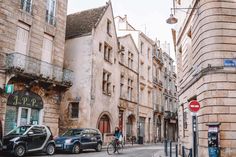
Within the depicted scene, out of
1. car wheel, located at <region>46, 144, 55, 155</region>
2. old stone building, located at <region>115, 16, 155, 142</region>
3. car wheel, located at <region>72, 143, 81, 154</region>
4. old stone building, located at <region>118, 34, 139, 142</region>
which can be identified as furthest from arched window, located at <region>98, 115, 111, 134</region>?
car wheel, located at <region>46, 144, 55, 155</region>

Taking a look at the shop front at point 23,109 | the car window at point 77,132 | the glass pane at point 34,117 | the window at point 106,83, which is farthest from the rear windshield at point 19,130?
the window at point 106,83

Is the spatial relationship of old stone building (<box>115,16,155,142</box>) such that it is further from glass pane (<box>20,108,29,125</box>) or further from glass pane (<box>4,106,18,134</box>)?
glass pane (<box>4,106,18,134</box>)

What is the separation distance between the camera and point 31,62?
783 inches

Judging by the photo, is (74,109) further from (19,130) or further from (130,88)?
(19,130)

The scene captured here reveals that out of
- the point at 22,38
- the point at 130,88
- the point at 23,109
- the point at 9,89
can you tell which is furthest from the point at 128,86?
the point at 9,89

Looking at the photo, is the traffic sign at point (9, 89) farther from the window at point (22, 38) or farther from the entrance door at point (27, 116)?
the window at point (22, 38)

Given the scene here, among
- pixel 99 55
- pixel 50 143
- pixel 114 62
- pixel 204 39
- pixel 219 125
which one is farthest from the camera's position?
pixel 114 62

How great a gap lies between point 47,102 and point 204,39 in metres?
13.0

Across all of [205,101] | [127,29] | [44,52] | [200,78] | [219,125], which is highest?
[127,29]

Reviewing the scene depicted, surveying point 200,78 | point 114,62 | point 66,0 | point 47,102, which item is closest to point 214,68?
point 200,78

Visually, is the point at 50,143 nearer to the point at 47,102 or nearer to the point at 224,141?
the point at 47,102

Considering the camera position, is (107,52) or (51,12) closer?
(51,12)

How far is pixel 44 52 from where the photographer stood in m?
21.8

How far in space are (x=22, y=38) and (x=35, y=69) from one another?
7.06 feet
